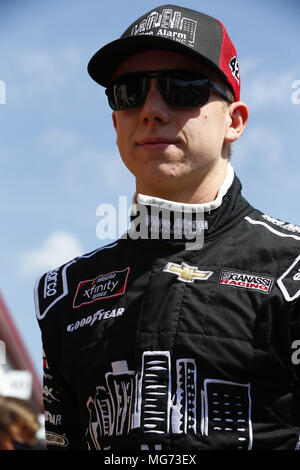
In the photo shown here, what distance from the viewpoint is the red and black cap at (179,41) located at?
322 centimetres

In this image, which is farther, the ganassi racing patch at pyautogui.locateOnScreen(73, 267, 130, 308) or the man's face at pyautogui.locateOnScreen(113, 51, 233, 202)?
the ganassi racing patch at pyautogui.locateOnScreen(73, 267, 130, 308)

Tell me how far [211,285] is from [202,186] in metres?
0.48

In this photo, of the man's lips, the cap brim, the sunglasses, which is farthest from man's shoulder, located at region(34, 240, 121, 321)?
the cap brim

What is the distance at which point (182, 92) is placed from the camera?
3.20 meters

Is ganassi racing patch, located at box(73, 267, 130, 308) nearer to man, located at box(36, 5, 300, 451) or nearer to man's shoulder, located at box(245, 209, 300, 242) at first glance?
man, located at box(36, 5, 300, 451)

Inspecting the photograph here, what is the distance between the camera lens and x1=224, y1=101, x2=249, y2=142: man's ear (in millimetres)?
3416

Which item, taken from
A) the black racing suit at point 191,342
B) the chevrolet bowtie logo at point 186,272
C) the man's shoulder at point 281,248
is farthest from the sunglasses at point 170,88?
the chevrolet bowtie logo at point 186,272

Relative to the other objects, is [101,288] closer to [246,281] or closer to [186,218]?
[186,218]

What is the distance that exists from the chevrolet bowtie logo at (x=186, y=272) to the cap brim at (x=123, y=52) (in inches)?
35.1

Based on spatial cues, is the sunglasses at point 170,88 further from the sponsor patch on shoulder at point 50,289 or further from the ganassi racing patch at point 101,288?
the sponsor patch on shoulder at point 50,289

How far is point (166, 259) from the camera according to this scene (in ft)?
10.5

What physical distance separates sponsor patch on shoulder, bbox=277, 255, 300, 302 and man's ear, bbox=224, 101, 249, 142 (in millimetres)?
707
